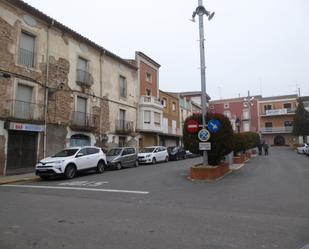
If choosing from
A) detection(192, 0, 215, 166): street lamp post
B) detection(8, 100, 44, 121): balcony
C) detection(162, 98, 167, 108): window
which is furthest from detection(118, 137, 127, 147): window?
detection(192, 0, 215, 166): street lamp post

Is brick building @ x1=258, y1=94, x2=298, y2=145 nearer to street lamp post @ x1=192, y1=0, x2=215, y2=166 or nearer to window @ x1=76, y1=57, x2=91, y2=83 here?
window @ x1=76, y1=57, x2=91, y2=83

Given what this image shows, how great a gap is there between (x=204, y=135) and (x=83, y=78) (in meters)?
13.9

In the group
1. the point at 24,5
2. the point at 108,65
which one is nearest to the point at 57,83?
the point at 24,5

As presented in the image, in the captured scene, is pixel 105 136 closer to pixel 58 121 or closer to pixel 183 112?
pixel 58 121

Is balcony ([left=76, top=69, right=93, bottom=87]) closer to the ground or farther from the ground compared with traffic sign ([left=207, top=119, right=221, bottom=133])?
farther from the ground

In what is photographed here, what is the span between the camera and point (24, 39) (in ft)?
65.9

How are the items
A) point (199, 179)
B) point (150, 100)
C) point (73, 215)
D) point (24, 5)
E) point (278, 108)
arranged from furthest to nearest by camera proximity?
1. point (278, 108)
2. point (150, 100)
3. point (24, 5)
4. point (199, 179)
5. point (73, 215)

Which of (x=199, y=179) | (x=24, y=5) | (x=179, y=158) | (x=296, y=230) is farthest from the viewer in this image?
(x=179, y=158)

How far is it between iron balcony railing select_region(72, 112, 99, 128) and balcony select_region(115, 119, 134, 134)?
3.22m

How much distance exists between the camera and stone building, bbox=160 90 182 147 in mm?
39906

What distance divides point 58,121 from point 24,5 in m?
7.70

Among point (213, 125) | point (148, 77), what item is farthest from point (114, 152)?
point (148, 77)

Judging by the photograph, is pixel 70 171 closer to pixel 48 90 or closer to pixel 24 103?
pixel 24 103

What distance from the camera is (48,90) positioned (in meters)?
21.4
